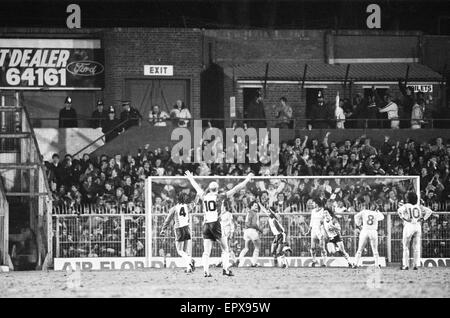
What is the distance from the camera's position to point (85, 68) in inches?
1688

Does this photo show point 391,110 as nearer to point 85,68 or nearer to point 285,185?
point 285,185

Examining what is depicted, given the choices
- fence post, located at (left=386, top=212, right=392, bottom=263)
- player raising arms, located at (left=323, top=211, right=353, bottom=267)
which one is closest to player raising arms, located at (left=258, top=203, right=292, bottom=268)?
player raising arms, located at (left=323, top=211, right=353, bottom=267)

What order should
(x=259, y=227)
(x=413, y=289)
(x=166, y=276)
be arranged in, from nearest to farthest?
(x=413, y=289) → (x=166, y=276) → (x=259, y=227)

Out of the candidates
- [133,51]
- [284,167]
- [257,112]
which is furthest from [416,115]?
[133,51]

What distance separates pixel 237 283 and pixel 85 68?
19076 millimetres

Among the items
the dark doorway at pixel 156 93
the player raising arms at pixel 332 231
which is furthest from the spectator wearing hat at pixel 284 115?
the player raising arms at pixel 332 231

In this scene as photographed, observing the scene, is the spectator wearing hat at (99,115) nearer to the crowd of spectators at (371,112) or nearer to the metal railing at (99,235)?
the crowd of spectators at (371,112)

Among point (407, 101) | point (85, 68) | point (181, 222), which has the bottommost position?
point (181, 222)

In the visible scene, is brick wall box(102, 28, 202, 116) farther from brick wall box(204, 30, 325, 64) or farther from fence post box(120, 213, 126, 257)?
fence post box(120, 213, 126, 257)

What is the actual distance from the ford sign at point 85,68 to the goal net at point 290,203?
10.4 metres

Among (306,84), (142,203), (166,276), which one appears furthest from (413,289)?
(306,84)

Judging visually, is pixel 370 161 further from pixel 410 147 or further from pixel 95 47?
pixel 95 47

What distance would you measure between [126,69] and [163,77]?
1361 mm

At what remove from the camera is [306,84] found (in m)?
44.0
